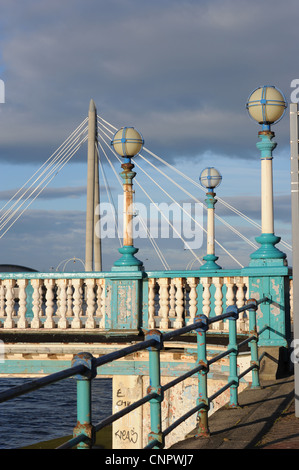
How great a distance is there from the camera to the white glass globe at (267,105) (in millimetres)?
10422

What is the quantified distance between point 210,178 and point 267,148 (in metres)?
5.15

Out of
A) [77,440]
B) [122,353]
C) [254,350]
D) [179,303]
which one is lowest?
[77,440]

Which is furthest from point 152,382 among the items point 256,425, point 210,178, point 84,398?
point 210,178

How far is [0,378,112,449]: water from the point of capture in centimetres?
2950

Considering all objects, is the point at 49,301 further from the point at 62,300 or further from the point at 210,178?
the point at 210,178

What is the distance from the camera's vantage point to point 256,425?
647 cm

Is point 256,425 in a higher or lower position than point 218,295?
lower

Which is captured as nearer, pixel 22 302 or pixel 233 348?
pixel 233 348

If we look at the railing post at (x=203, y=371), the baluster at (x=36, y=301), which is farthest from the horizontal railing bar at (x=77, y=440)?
the baluster at (x=36, y=301)

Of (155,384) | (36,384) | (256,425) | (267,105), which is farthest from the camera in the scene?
(267,105)

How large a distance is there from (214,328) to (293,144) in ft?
19.2

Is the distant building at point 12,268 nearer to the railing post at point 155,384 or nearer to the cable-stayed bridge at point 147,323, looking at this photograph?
the cable-stayed bridge at point 147,323
